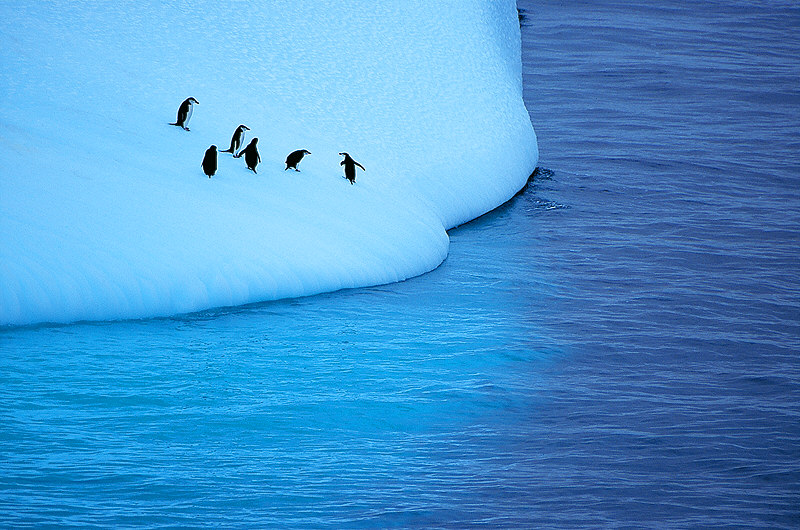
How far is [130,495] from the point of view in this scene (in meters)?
5.43

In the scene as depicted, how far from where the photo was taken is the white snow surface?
25.5ft

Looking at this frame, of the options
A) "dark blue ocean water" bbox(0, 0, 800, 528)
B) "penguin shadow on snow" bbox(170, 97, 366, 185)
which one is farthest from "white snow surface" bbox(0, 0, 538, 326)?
"dark blue ocean water" bbox(0, 0, 800, 528)

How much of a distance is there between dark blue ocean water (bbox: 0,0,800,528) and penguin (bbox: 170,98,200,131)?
2.17 metres

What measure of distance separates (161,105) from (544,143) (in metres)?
6.03

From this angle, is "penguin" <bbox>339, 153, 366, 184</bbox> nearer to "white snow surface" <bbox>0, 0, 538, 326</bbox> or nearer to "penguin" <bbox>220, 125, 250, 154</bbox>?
"white snow surface" <bbox>0, 0, 538, 326</bbox>

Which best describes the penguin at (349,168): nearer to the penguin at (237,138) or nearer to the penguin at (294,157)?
the penguin at (294,157)

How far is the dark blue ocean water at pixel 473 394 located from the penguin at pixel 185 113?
7.12ft

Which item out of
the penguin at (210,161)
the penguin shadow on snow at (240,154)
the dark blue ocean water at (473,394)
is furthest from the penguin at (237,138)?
the dark blue ocean water at (473,394)

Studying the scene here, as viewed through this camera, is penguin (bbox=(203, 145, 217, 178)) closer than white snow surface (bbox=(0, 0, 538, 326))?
No

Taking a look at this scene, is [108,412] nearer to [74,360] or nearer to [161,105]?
[74,360]

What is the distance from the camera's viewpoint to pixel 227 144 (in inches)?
372

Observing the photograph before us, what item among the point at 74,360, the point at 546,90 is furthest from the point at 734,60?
the point at 74,360

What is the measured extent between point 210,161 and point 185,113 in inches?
28.2

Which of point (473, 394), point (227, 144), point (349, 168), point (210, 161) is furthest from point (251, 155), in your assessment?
point (473, 394)
